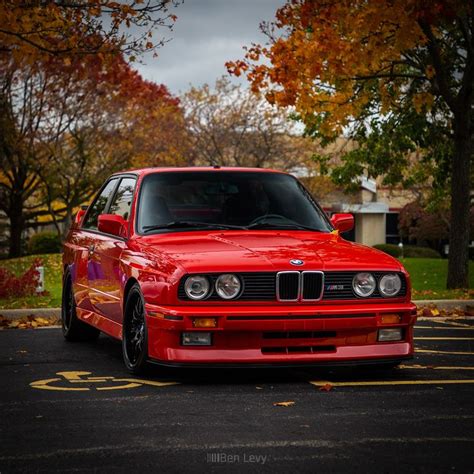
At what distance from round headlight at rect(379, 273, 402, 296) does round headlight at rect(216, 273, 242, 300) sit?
3.91 feet

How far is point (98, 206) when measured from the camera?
10875 mm

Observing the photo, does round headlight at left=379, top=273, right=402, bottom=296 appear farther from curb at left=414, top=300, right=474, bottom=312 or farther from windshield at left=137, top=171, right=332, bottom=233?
curb at left=414, top=300, right=474, bottom=312

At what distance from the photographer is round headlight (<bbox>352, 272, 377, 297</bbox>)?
806cm

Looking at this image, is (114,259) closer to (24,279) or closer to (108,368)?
(108,368)

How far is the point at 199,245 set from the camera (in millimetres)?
8312

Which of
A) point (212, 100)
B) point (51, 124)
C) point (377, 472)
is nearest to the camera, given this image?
point (377, 472)

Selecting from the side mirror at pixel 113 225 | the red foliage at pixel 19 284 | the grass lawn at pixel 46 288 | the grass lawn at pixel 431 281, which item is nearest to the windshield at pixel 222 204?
the side mirror at pixel 113 225

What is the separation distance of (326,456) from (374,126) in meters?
17.4

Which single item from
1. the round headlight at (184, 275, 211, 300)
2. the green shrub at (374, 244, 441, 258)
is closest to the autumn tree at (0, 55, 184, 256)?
the green shrub at (374, 244, 441, 258)

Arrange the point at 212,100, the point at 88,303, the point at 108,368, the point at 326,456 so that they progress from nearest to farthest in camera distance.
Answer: the point at 326,456, the point at 108,368, the point at 88,303, the point at 212,100

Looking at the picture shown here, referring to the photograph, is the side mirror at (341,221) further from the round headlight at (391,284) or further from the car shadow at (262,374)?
the round headlight at (391,284)

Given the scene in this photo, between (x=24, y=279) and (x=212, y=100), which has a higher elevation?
(x=212, y=100)

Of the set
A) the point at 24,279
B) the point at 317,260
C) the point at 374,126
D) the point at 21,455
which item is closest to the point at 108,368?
the point at 317,260

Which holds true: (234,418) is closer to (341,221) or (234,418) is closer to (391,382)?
(391,382)
